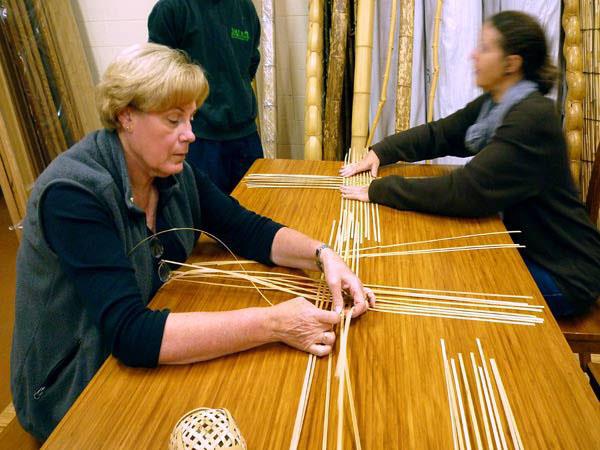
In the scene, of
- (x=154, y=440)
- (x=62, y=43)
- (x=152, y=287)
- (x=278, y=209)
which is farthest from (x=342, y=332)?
(x=62, y=43)

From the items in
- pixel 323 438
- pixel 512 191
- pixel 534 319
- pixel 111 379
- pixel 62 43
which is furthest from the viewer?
pixel 62 43

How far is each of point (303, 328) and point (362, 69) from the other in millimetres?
2060

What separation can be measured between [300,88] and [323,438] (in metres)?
3.02

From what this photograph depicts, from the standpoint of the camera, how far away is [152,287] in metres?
1.26

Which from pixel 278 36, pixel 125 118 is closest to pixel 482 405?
pixel 125 118

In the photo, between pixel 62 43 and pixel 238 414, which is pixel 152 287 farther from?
pixel 62 43

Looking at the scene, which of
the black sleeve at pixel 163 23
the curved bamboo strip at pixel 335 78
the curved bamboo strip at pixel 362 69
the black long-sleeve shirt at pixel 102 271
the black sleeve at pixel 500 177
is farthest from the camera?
the curved bamboo strip at pixel 335 78

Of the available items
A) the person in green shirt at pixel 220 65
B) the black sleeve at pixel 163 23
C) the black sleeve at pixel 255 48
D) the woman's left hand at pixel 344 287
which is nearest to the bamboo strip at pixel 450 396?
the woman's left hand at pixel 344 287

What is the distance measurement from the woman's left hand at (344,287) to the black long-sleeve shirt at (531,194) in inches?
22.6

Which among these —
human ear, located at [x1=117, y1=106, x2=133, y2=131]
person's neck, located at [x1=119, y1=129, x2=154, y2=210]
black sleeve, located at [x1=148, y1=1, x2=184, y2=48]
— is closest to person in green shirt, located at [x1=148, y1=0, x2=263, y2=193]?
black sleeve, located at [x1=148, y1=1, x2=184, y2=48]

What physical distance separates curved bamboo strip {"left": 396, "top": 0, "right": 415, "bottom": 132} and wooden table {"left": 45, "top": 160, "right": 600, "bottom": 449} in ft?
5.98

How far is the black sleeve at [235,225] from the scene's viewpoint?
139 centimetres

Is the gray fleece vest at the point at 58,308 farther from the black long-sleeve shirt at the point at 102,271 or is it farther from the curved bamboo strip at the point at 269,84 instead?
the curved bamboo strip at the point at 269,84

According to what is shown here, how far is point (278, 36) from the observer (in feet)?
10.8
